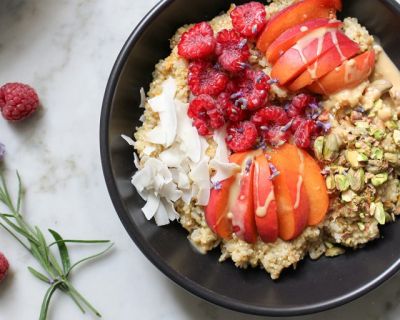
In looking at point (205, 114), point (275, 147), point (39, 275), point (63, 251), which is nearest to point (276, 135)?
point (275, 147)

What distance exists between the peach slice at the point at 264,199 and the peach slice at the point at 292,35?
360mm

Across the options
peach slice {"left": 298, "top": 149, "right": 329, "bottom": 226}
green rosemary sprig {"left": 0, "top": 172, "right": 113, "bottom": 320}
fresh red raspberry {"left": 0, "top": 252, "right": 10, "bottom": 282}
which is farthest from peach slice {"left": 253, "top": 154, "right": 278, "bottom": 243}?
fresh red raspberry {"left": 0, "top": 252, "right": 10, "bottom": 282}

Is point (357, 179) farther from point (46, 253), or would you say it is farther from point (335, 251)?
point (46, 253)

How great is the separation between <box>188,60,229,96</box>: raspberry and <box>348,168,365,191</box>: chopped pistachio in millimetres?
515

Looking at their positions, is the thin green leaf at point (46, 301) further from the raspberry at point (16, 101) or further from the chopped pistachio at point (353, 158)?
the chopped pistachio at point (353, 158)

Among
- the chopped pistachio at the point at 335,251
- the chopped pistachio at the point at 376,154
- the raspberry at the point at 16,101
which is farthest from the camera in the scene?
the raspberry at the point at 16,101

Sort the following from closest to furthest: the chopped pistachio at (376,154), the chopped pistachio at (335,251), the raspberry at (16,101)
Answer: the chopped pistachio at (376,154) < the chopped pistachio at (335,251) < the raspberry at (16,101)

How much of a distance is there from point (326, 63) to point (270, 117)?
0.82 ft

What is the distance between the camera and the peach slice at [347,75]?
77.2 inches

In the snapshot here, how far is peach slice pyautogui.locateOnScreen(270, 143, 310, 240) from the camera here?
A: 1.96 metres

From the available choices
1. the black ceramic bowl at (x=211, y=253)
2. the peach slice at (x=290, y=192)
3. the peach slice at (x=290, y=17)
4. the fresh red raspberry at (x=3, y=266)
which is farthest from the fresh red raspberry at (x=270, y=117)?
the fresh red raspberry at (x=3, y=266)

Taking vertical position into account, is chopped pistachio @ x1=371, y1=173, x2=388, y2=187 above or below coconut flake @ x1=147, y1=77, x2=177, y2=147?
below

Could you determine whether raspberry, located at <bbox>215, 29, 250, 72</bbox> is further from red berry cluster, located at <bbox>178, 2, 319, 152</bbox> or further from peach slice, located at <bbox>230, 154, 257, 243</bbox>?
peach slice, located at <bbox>230, 154, 257, 243</bbox>

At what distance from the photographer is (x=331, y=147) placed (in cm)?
194
